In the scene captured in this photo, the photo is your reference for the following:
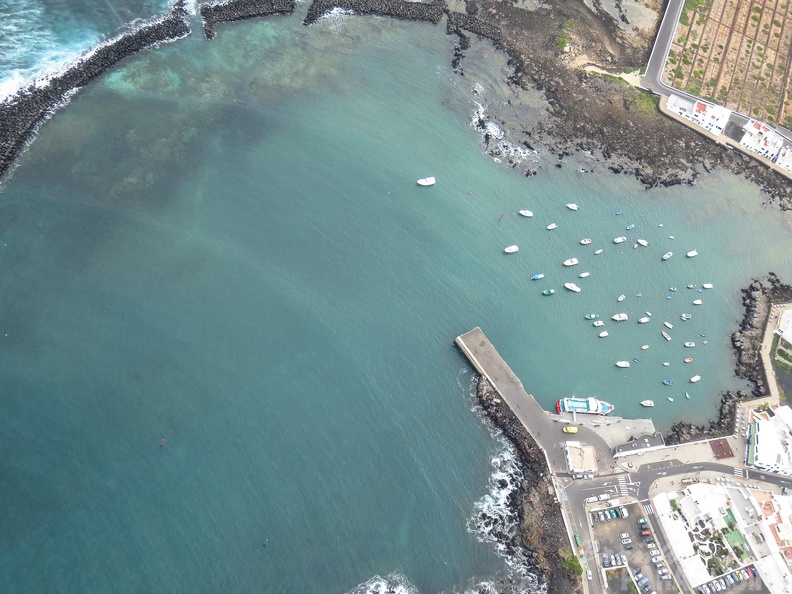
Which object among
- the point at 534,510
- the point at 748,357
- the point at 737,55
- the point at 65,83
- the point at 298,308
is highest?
the point at 65,83

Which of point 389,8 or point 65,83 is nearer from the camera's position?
point 65,83

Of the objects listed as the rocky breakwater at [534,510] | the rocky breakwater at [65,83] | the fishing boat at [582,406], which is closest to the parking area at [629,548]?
the rocky breakwater at [534,510]

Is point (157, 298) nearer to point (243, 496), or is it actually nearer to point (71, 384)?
point (71, 384)

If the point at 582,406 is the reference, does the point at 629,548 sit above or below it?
below

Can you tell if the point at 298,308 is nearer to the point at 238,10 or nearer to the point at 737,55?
the point at 238,10

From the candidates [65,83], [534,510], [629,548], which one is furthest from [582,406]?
[65,83]
